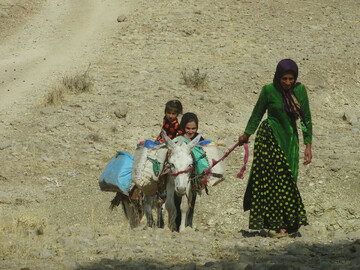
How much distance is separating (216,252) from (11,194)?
5359 mm

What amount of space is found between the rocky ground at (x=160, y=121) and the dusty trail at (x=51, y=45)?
99 mm

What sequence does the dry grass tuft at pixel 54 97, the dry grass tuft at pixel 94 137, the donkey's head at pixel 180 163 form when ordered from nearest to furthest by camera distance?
the donkey's head at pixel 180 163 → the dry grass tuft at pixel 94 137 → the dry grass tuft at pixel 54 97

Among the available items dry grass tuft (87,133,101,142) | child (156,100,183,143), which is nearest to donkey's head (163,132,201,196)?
child (156,100,183,143)

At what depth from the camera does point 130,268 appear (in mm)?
4961

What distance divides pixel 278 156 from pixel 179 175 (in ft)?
3.30

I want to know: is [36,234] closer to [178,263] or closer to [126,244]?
[126,244]

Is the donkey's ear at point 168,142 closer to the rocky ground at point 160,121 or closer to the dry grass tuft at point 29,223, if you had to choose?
the rocky ground at point 160,121

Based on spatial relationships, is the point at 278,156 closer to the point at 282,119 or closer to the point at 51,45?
the point at 282,119

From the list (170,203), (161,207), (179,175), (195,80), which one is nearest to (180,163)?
(179,175)

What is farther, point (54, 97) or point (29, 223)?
point (54, 97)

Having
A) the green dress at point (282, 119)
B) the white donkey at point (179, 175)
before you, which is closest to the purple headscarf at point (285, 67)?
the green dress at point (282, 119)

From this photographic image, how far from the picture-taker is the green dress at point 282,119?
657 centimetres

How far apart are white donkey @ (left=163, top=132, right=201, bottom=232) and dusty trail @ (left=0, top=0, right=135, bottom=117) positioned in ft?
23.1

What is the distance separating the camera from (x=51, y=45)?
720 inches
